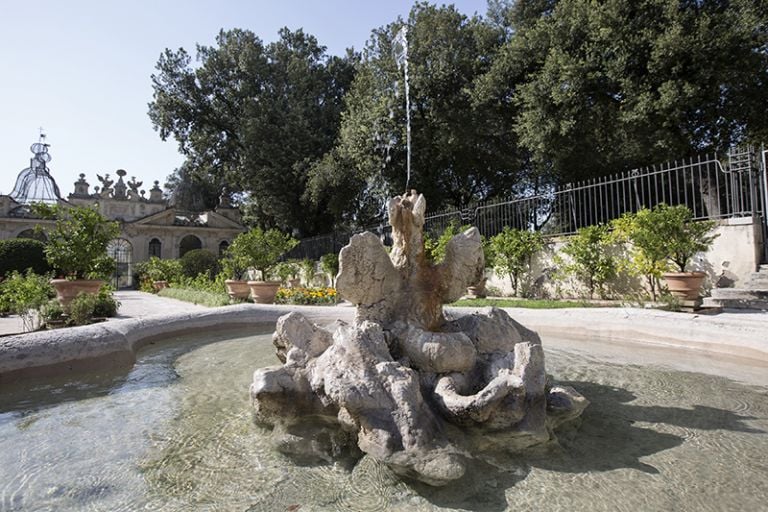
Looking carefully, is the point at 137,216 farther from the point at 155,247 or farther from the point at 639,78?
the point at 639,78

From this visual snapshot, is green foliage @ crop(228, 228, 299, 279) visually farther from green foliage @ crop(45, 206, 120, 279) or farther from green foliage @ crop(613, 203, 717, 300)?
green foliage @ crop(613, 203, 717, 300)

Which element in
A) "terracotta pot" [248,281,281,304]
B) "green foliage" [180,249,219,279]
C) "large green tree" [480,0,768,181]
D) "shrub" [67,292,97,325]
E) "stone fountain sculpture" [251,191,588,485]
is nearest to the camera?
"stone fountain sculpture" [251,191,588,485]

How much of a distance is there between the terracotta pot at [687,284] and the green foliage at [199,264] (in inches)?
→ 837

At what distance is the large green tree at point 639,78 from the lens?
11.1 metres

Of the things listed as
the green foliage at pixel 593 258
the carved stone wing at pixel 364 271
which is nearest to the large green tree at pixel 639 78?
the green foliage at pixel 593 258

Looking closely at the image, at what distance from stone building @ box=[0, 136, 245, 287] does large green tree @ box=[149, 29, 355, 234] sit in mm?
5834

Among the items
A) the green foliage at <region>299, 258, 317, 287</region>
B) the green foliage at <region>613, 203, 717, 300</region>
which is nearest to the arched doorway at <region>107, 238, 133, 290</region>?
the green foliage at <region>299, 258, 317, 287</region>

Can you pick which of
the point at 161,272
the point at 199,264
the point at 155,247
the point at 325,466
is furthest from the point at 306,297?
the point at 155,247

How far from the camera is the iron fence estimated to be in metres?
8.26

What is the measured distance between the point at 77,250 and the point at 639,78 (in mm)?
14693

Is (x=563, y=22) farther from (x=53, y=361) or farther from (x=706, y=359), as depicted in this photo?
(x=53, y=361)

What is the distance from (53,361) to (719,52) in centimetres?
1499

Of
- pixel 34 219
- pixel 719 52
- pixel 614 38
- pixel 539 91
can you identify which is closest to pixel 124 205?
pixel 34 219

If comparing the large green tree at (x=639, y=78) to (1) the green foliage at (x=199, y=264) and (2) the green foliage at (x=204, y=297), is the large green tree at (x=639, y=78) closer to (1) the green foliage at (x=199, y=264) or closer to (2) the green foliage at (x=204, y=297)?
(2) the green foliage at (x=204, y=297)
